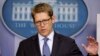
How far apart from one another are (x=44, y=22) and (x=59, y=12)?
95cm

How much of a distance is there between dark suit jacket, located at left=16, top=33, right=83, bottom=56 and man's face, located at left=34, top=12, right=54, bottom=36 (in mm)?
110

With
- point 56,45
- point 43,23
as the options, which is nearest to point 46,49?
point 56,45

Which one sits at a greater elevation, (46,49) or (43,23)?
(43,23)

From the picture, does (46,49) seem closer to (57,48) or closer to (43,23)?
(57,48)

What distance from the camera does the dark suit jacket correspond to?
5.76 ft

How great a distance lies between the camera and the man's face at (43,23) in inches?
68.9

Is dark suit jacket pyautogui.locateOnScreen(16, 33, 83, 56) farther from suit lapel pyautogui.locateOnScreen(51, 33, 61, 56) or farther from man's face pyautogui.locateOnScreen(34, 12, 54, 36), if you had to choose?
man's face pyautogui.locateOnScreen(34, 12, 54, 36)

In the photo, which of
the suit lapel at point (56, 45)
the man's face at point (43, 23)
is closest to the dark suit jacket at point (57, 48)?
the suit lapel at point (56, 45)

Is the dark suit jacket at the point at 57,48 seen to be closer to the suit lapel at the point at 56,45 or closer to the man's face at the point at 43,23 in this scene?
the suit lapel at the point at 56,45

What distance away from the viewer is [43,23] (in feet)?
5.76

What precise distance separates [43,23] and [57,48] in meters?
0.21

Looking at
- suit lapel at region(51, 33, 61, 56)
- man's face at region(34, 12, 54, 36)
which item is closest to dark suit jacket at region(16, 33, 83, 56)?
suit lapel at region(51, 33, 61, 56)

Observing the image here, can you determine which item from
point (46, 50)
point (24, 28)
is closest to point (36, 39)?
point (46, 50)

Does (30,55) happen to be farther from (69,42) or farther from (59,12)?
(59,12)
